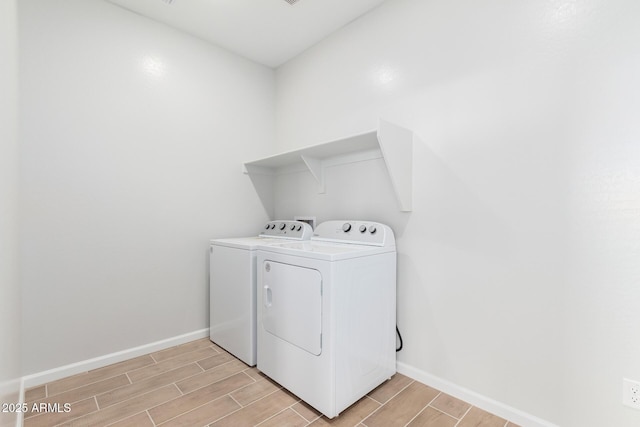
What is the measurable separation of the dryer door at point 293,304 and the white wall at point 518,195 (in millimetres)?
711

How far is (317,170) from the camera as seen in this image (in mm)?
2498

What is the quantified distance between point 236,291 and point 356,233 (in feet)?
3.24

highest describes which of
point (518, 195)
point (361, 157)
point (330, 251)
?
point (361, 157)

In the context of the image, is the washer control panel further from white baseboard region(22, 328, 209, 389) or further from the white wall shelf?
white baseboard region(22, 328, 209, 389)

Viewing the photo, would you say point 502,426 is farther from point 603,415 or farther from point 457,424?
point 603,415

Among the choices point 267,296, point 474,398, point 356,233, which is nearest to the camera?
point 474,398

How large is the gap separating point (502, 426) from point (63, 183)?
2.94 meters

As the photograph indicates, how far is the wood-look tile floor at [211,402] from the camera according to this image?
149cm

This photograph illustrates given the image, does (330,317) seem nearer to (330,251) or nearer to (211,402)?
(330,251)

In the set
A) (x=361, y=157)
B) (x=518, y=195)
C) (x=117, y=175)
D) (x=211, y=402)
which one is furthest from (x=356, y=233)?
(x=117, y=175)

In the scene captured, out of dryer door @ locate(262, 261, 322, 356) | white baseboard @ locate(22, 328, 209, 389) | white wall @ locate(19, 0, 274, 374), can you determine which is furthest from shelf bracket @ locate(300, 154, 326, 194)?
white baseboard @ locate(22, 328, 209, 389)

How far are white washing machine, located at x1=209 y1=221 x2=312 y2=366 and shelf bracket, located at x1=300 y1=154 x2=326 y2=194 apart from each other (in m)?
0.37

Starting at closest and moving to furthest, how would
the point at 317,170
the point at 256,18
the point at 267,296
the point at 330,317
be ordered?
the point at 330,317 < the point at 267,296 < the point at 256,18 < the point at 317,170

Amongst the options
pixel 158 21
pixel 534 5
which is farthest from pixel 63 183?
pixel 534 5
